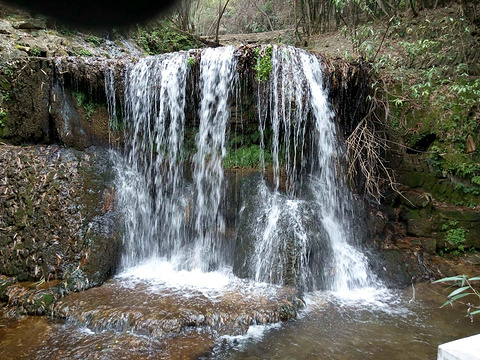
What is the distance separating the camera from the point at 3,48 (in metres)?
6.29

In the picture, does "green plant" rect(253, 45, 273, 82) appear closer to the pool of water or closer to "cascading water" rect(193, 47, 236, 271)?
"cascading water" rect(193, 47, 236, 271)

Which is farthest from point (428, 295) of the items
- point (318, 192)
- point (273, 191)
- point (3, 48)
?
point (3, 48)

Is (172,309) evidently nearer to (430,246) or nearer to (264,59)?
(264,59)

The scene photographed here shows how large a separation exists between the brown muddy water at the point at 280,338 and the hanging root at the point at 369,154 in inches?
103

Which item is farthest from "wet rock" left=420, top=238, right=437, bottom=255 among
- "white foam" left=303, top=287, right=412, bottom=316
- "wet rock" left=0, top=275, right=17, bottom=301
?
"wet rock" left=0, top=275, right=17, bottom=301

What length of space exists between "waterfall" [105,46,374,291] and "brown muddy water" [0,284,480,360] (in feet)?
4.35

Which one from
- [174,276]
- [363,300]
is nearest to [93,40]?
[174,276]

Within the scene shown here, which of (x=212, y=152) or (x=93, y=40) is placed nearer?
(x=212, y=152)

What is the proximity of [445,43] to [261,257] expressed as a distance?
6.75m

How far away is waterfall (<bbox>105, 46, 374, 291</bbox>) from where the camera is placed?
579 cm

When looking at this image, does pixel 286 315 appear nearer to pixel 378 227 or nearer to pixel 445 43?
pixel 378 227

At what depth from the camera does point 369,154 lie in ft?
20.8

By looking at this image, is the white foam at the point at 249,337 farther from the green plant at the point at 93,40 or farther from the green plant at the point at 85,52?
the green plant at the point at 93,40

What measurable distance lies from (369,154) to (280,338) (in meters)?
4.11
